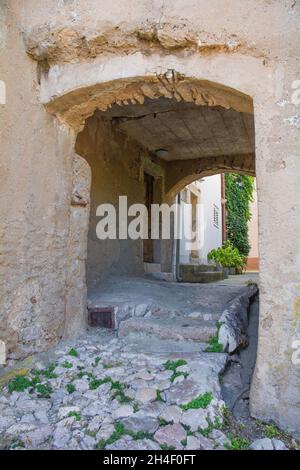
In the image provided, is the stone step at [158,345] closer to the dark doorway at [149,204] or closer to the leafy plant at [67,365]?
the leafy plant at [67,365]

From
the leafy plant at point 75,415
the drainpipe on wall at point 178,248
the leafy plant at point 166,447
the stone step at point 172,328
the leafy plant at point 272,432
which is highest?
the drainpipe on wall at point 178,248

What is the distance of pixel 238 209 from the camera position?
14852mm

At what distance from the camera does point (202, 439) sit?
186 cm

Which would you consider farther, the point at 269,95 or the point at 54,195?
the point at 54,195

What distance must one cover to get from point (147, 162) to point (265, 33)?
4366mm

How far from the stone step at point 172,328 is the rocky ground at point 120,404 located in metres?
0.29

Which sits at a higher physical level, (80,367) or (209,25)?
(209,25)

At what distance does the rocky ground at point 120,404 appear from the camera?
1.86 metres

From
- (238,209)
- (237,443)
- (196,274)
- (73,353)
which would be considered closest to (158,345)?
(73,353)

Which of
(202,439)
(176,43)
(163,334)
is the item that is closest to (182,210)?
(163,334)

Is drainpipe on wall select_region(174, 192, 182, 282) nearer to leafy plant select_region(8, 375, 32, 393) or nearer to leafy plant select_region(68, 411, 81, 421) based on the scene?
leafy plant select_region(8, 375, 32, 393)

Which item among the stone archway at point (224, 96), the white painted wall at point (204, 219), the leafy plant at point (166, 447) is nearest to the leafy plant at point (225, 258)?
the white painted wall at point (204, 219)

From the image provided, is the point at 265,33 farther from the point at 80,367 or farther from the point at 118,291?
the point at 118,291

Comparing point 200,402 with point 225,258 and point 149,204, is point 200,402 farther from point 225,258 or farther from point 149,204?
point 225,258
